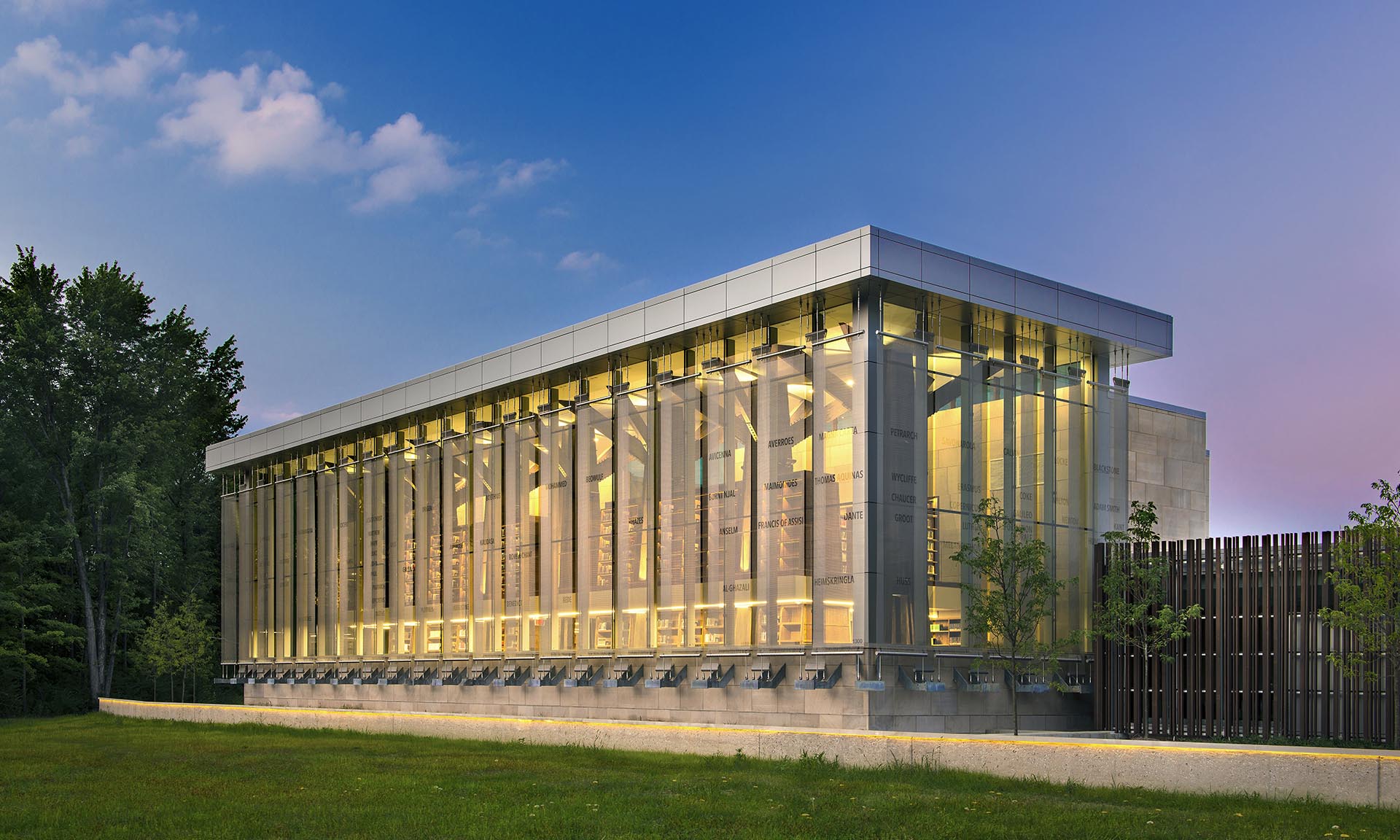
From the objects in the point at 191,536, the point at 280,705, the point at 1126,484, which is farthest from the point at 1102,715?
the point at 191,536

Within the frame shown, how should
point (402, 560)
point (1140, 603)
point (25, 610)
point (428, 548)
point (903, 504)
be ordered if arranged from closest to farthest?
point (903, 504) → point (1140, 603) → point (428, 548) → point (402, 560) → point (25, 610)

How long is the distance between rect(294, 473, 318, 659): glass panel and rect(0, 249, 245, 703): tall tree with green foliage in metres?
11.8

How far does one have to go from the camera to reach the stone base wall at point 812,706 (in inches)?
981

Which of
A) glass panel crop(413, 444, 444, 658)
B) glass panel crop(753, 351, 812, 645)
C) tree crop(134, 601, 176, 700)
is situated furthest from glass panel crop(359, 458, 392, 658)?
glass panel crop(753, 351, 812, 645)

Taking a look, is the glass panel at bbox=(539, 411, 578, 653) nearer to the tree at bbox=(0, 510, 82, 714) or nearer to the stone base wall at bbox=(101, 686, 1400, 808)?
the stone base wall at bbox=(101, 686, 1400, 808)

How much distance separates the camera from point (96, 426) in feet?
186

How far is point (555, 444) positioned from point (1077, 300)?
14094 millimetres

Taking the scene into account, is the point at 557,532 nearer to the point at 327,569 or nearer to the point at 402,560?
the point at 402,560

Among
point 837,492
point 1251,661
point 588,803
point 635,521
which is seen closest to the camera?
point 588,803

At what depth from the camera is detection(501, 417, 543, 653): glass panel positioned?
112ft

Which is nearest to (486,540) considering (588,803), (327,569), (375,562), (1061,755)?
(375,562)

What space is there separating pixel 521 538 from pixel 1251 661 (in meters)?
19.1

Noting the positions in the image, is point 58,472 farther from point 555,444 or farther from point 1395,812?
point 1395,812

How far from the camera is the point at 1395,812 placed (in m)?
14.3
